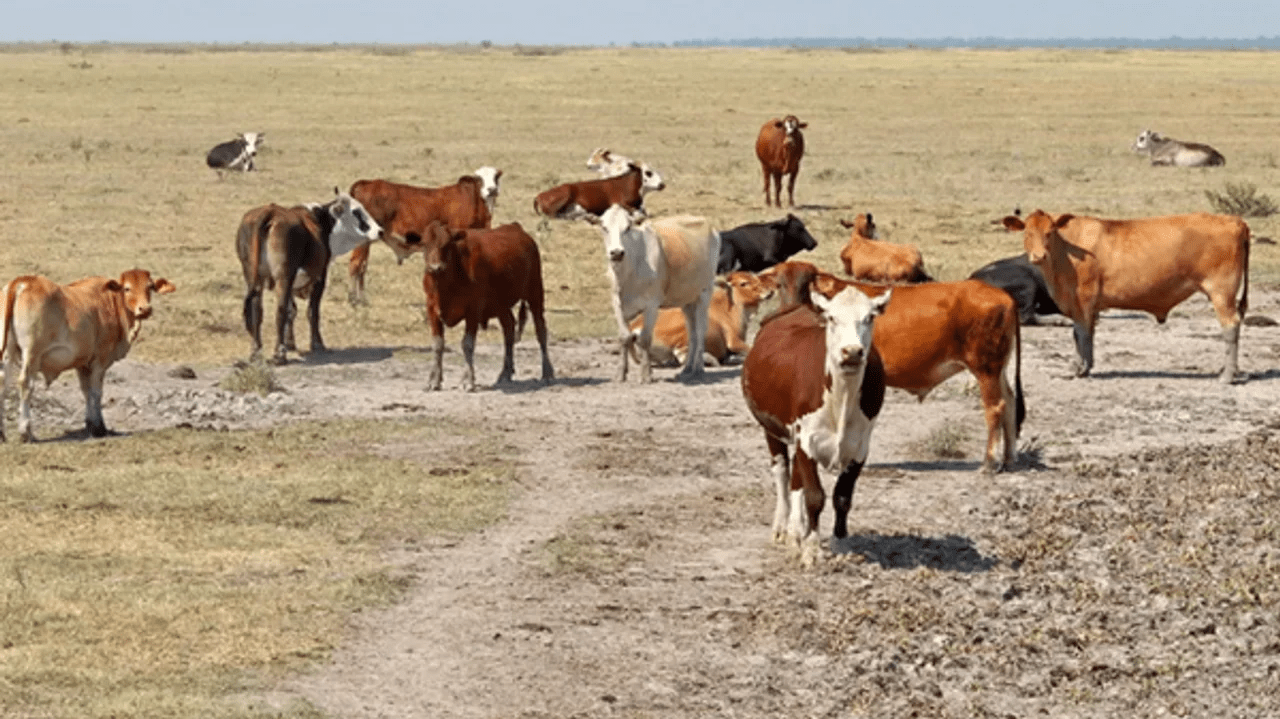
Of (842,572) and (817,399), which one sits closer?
(817,399)

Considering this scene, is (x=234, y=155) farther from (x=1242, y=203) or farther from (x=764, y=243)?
(x=1242, y=203)

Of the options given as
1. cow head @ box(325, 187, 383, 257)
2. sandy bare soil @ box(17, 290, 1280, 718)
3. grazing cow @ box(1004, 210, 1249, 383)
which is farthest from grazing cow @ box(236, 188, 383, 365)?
grazing cow @ box(1004, 210, 1249, 383)

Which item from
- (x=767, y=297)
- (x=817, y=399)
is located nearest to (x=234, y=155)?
(x=767, y=297)

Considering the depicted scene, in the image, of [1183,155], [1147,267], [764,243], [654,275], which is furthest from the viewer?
[1183,155]

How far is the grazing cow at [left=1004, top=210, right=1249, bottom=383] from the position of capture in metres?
17.0

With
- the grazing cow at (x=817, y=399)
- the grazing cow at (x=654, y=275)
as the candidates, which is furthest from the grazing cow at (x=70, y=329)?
the grazing cow at (x=817, y=399)

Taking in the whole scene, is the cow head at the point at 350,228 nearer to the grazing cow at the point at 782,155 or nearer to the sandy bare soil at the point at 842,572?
the sandy bare soil at the point at 842,572

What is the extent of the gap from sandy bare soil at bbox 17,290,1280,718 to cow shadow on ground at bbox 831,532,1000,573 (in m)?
0.02

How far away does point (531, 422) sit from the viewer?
1555 cm

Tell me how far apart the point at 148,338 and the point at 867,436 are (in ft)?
33.2

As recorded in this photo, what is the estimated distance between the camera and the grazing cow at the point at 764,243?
2231cm

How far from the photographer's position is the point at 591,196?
93.1 feet

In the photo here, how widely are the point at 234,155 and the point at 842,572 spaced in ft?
89.8

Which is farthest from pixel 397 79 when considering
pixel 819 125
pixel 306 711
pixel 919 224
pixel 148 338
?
pixel 306 711
